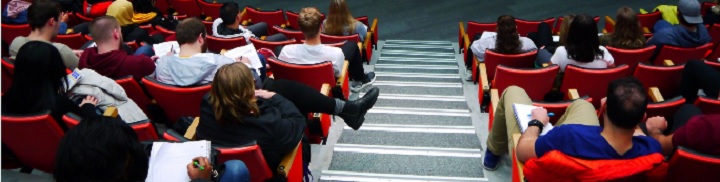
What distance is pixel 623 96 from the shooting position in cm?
222

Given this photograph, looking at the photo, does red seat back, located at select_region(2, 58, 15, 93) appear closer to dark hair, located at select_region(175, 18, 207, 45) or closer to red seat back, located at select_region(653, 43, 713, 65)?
dark hair, located at select_region(175, 18, 207, 45)

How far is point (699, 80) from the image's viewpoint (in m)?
3.74

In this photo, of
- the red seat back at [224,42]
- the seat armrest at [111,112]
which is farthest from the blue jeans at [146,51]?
the seat armrest at [111,112]

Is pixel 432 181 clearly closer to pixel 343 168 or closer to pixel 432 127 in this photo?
pixel 343 168

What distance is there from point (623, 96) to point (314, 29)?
2687mm

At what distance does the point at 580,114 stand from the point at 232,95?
165 cm

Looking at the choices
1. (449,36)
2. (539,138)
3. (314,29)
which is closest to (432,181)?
(539,138)

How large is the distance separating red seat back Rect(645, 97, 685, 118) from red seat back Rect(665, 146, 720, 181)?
0.76 m

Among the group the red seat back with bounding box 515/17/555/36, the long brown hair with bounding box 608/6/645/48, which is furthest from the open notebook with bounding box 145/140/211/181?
the red seat back with bounding box 515/17/555/36

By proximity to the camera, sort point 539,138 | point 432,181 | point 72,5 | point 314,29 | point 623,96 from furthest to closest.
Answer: point 72,5 < point 314,29 < point 432,181 < point 539,138 < point 623,96

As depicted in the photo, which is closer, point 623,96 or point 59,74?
point 623,96

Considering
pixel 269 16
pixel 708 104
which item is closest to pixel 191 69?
pixel 708 104

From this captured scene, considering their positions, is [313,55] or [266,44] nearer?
[313,55]

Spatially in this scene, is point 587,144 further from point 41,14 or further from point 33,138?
point 41,14
